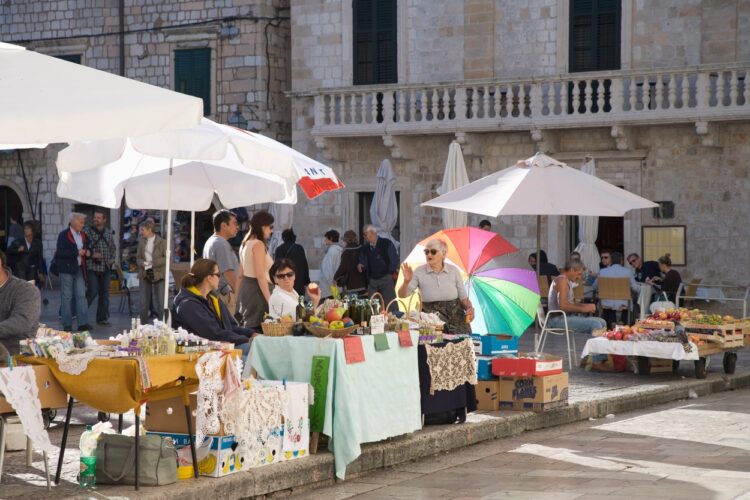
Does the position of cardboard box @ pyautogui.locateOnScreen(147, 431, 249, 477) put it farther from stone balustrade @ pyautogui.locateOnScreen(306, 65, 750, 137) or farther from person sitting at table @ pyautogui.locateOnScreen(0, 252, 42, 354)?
stone balustrade @ pyautogui.locateOnScreen(306, 65, 750, 137)

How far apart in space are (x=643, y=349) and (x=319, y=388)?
6.04 metres

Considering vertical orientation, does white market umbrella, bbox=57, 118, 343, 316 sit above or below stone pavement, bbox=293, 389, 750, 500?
above

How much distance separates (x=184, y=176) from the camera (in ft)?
42.3

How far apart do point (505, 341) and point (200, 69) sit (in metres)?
17.7

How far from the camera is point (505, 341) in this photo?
11.6 meters

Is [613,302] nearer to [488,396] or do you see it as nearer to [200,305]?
[488,396]

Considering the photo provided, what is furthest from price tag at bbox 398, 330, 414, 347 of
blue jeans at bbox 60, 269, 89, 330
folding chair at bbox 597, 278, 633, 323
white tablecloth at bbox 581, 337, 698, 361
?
blue jeans at bbox 60, 269, 89, 330

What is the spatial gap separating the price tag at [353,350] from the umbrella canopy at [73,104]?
2.30 m

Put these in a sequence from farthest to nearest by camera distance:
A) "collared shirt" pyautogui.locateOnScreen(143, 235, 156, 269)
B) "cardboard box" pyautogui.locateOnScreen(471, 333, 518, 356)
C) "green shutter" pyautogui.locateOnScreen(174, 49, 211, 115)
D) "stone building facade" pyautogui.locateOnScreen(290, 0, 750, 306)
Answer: "green shutter" pyautogui.locateOnScreen(174, 49, 211, 115) < "stone building facade" pyautogui.locateOnScreen(290, 0, 750, 306) < "collared shirt" pyautogui.locateOnScreen(143, 235, 156, 269) < "cardboard box" pyautogui.locateOnScreen(471, 333, 518, 356)

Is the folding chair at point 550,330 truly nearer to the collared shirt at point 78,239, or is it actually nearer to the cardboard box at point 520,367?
the cardboard box at point 520,367

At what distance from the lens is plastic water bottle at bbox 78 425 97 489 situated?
7.68 meters

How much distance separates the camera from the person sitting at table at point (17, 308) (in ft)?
29.2

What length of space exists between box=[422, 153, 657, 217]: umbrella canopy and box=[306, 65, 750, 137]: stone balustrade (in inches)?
355

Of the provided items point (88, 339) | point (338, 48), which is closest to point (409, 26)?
point (338, 48)
